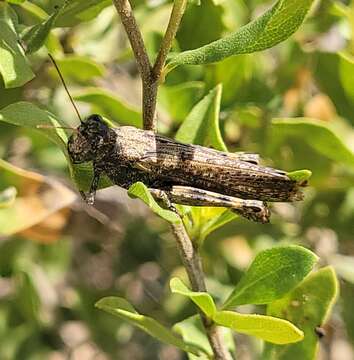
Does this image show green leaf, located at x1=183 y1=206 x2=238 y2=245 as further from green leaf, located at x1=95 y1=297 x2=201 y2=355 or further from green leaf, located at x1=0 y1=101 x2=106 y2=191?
green leaf, located at x1=0 y1=101 x2=106 y2=191

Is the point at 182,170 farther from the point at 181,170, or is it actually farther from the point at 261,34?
the point at 261,34

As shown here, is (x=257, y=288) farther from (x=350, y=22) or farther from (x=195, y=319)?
(x=350, y=22)

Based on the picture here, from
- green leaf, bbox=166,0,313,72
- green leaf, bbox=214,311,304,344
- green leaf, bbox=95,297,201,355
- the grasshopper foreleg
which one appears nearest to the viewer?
green leaf, bbox=166,0,313,72

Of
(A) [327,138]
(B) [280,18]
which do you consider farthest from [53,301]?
(B) [280,18]

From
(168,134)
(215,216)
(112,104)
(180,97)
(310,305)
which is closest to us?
(310,305)

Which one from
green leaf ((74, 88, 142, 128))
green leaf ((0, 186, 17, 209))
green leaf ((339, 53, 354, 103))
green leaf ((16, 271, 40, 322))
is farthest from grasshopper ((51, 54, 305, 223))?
green leaf ((16, 271, 40, 322))

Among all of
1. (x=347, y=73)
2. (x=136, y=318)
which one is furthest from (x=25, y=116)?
(x=347, y=73)
